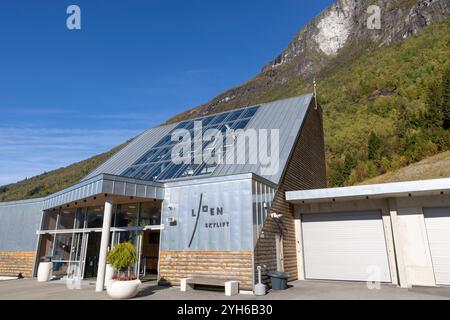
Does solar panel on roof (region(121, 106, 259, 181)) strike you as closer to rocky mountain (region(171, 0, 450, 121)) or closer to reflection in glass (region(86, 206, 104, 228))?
reflection in glass (region(86, 206, 104, 228))

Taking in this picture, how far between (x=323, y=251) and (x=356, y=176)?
20.4 metres

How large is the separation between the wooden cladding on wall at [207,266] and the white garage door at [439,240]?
7869 mm

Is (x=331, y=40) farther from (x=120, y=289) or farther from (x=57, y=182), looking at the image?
(x=120, y=289)

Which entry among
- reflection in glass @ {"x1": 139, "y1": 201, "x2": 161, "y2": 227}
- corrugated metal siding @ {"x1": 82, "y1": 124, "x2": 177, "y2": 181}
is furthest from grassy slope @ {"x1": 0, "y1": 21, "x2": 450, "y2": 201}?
reflection in glass @ {"x1": 139, "y1": 201, "x2": 161, "y2": 227}

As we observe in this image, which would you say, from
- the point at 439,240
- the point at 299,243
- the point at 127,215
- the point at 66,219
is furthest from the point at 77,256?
the point at 439,240

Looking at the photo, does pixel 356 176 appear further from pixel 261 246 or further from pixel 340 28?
pixel 340 28

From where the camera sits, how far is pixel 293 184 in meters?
16.1

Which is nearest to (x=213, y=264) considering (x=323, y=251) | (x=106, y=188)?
(x=106, y=188)

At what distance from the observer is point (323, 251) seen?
15211 millimetres

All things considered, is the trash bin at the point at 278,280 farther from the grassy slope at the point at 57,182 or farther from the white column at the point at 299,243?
the grassy slope at the point at 57,182

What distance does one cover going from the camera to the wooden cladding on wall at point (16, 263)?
18234 mm

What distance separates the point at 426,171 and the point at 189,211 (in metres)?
22.6

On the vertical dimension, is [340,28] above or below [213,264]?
above

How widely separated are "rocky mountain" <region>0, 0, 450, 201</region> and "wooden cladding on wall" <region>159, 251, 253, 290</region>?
832 inches
